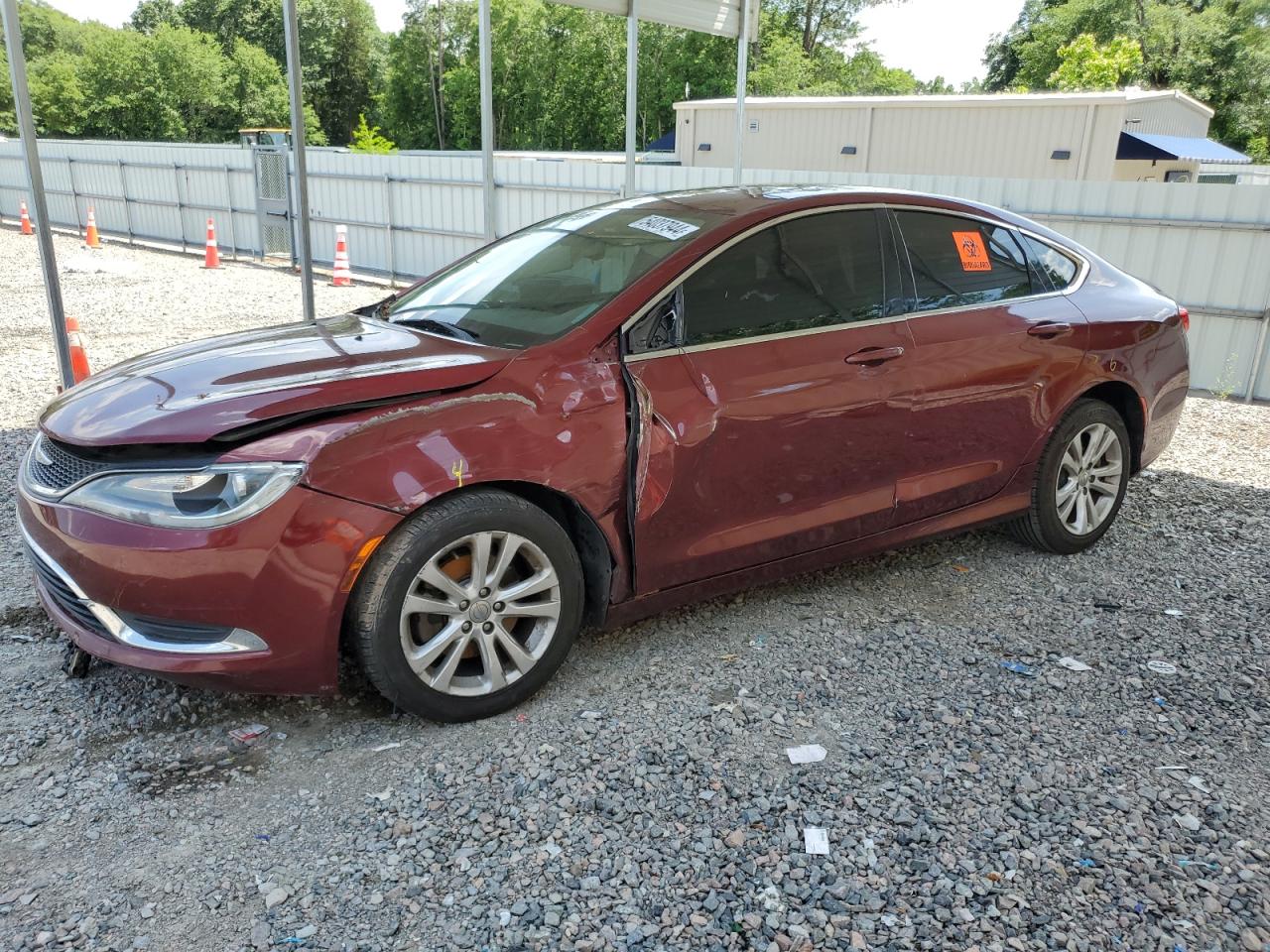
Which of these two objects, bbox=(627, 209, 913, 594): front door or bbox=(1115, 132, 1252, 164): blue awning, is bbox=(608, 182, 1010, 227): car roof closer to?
bbox=(627, 209, 913, 594): front door

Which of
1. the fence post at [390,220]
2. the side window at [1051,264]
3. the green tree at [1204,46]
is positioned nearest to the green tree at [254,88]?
the green tree at [1204,46]

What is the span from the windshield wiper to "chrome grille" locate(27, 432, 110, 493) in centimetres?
122

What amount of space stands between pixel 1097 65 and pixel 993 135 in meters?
21.6

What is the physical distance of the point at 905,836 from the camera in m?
2.82

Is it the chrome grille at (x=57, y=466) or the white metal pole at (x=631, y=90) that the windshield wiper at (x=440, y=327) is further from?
the white metal pole at (x=631, y=90)

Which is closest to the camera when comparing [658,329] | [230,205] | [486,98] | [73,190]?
[658,329]

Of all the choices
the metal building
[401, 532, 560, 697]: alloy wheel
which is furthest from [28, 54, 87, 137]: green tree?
[401, 532, 560, 697]: alloy wheel

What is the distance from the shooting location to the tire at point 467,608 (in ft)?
9.98

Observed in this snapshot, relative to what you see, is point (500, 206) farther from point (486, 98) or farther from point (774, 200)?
point (774, 200)

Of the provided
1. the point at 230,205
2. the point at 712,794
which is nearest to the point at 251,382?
the point at 712,794

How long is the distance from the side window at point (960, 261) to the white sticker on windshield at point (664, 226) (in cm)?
96

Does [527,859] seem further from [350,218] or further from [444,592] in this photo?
[350,218]

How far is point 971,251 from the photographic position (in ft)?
14.5

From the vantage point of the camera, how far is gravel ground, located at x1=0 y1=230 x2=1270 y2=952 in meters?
2.50
